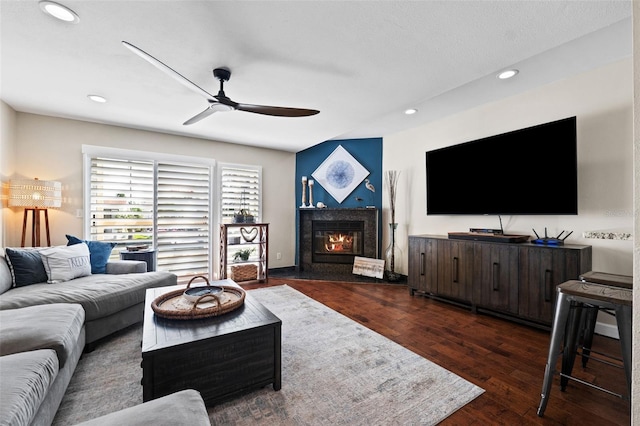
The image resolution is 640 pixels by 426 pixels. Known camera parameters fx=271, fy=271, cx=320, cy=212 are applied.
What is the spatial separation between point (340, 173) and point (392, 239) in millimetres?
1552

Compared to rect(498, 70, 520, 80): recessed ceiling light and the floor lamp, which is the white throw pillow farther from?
rect(498, 70, 520, 80): recessed ceiling light

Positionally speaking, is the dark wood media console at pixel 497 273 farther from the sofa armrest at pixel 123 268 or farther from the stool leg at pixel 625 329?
the sofa armrest at pixel 123 268

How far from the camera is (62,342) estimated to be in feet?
4.98

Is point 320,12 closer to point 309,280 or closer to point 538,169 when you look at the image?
point 538,169

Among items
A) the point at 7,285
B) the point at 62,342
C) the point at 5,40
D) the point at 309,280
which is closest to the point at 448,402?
the point at 62,342

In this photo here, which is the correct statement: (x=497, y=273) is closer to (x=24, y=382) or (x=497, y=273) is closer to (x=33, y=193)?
(x=24, y=382)

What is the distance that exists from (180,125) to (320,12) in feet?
9.69

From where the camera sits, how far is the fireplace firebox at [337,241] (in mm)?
5012

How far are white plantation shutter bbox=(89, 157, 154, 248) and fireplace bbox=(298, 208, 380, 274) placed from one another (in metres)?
2.52

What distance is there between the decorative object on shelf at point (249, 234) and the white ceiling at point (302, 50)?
6.78 ft

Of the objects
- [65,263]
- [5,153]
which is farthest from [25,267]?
[5,153]

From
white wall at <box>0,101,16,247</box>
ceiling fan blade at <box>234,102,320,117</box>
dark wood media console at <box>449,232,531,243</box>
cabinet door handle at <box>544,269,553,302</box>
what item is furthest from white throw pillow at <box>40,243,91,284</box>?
cabinet door handle at <box>544,269,553,302</box>

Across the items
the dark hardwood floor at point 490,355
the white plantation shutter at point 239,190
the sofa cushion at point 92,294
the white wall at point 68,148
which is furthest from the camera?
the white plantation shutter at point 239,190

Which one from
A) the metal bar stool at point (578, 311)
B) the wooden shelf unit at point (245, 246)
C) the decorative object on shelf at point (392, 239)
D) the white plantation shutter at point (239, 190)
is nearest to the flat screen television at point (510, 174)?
the decorative object on shelf at point (392, 239)
